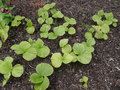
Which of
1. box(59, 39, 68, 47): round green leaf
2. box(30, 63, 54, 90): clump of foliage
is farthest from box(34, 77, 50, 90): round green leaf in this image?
box(59, 39, 68, 47): round green leaf

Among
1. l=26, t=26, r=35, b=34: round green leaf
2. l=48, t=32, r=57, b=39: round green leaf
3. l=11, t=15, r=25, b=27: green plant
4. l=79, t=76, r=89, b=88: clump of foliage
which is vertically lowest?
l=79, t=76, r=89, b=88: clump of foliage

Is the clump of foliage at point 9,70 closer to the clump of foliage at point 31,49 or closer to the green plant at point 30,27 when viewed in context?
the clump of foliage at point 31,49

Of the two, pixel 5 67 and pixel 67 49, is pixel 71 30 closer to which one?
pixel 67 49

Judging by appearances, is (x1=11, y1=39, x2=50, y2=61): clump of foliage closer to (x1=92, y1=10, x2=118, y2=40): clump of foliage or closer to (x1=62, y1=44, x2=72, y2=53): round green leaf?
(x1=62, y1=44, x2=72, y2=53): round green leaf

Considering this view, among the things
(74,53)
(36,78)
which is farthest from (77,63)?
(36,78)

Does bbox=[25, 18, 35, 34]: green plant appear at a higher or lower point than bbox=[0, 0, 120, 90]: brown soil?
higher

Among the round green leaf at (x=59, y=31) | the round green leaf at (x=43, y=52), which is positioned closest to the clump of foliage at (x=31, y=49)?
the round green leaf at (x=43, y=52)
